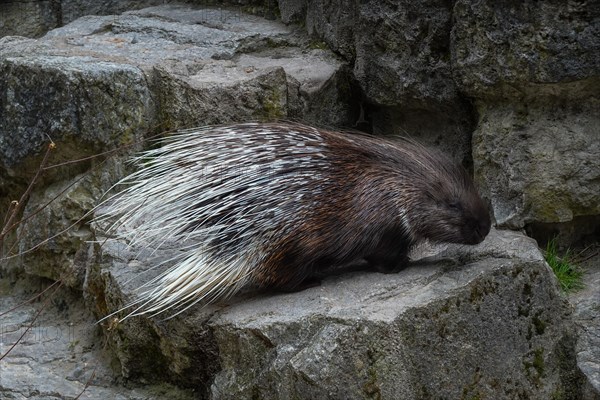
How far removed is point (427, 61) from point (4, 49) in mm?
1834

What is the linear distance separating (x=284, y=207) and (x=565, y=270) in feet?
4.12

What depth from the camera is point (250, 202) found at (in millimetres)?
3203

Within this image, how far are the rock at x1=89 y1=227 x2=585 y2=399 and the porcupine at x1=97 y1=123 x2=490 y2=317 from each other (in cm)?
10

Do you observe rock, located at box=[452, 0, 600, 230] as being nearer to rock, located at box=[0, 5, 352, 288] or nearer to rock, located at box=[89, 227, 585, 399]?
rock, located at box=[89, 227, 585, 399]

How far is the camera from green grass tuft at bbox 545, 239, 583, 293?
12.6 feet

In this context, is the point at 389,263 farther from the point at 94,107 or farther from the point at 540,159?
the point at 94,107

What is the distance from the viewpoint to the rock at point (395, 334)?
3.05 meters

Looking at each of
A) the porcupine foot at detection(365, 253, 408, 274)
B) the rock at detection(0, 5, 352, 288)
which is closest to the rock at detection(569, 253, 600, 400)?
the porcupine foot at detection(365, 253, 408, 274)

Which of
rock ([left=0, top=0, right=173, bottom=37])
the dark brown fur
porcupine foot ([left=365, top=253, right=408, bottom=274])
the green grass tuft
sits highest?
rock ([left=0, top=0, right=173, bottom=37])

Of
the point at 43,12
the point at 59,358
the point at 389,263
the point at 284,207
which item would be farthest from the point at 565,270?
the point at 43,12

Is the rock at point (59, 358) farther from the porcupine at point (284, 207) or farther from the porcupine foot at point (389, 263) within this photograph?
the porcupine foot at point (389, 263)

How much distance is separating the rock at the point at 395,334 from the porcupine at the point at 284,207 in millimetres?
104

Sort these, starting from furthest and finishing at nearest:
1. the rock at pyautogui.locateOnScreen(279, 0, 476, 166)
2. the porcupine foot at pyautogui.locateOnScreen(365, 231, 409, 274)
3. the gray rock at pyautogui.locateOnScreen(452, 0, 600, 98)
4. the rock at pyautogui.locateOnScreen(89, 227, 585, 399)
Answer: the rock at pyautogui.locateOnScreen(279, 0, 476, 166) → the gray rock at pyautogui.locateOnScreen(452, 0, 600, 98) → the porcupine foot at pyautogui.locateOnScreen(365, 231, 409, 274) → the rock at pyautogui.locateOnScreen(89, 227, 585, 399)

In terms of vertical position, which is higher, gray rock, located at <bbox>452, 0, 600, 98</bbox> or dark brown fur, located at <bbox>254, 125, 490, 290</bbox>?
gray rock, located at <bbox>452, 0, 600, 98</bbox>
